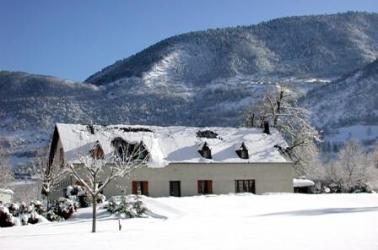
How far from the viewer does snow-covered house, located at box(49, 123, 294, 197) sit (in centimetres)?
5128

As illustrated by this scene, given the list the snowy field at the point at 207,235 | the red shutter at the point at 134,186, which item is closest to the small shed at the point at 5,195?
the red shutter at the point at 134,186

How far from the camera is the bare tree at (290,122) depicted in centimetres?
6381

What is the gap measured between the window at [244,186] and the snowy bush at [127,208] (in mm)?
19752

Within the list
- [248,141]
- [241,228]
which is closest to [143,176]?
[248,141]

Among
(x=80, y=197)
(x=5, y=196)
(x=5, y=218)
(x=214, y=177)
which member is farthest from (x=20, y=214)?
(x=214, y=177)

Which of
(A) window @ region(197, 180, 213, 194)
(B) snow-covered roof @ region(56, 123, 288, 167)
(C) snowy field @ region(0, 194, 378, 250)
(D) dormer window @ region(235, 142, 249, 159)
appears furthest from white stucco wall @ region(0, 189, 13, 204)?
(D) dormer window @ region(235, 142, 249, 159)

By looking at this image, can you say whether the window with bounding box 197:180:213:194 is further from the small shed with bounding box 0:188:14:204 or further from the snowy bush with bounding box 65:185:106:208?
the small shed with bounding box 0:188:14:204

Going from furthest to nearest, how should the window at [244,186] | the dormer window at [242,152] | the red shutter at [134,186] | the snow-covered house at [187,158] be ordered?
the dormer window at [242,152], the window at [244,186], the snow-covered house at [187,158], the red shutter at [134,186]

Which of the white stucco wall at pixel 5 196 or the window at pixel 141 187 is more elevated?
the window at pixel 141 187

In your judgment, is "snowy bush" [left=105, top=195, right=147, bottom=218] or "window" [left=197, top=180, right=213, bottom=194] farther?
"window" [left=197, top=180, right=213, bottom=194]

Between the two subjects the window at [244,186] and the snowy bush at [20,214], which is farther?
the window at [244,186]

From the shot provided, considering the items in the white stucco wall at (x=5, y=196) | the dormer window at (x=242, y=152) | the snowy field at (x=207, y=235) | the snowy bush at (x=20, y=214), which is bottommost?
the white stucco wall at (x=5, y=196)

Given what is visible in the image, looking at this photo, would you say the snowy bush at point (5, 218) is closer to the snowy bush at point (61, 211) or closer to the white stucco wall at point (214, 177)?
the snowy bush at point (61, 211)

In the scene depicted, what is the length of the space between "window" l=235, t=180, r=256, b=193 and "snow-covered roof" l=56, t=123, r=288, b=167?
78.3 inches
